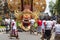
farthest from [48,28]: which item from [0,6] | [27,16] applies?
[0,6]

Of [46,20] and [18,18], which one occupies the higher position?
[46,20]

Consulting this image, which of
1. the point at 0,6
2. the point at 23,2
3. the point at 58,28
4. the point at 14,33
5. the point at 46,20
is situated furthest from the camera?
the point at 0,6

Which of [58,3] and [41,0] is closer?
[41,0]

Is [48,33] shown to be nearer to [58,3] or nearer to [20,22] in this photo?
[20,22]

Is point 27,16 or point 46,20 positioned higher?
point 46,20

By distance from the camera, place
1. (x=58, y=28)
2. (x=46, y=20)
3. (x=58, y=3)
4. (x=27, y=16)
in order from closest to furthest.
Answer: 1. (x=58, y=28)
2. (x=46, y=20)
3. (x=27, y=16)
4. (x=58, y=3)

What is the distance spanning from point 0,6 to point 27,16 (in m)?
22.3

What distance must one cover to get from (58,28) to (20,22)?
25.8 metres

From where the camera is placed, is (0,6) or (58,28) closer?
(58,28)

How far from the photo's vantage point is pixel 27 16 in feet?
127

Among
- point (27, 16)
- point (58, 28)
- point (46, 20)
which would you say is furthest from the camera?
point (27, 16)

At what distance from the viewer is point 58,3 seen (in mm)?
55438

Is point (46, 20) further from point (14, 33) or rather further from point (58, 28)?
point (14, 33)

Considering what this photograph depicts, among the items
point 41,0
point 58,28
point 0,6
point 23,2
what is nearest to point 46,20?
point 58,28
